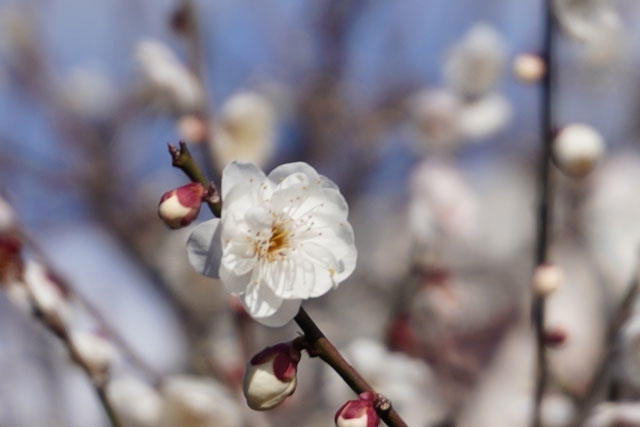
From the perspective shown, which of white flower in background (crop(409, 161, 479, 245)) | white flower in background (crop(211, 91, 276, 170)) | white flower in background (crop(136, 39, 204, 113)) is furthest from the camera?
white flower in background (crop(409, 161, 479, 245))

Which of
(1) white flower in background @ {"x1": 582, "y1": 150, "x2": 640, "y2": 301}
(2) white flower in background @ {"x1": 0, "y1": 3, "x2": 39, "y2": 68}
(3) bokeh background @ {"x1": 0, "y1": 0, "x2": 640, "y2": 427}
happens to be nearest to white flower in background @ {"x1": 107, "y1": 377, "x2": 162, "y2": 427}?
(3) bokeh background @ {"x1": 0, "y1": 0, "x2": 640, "y2": 427}

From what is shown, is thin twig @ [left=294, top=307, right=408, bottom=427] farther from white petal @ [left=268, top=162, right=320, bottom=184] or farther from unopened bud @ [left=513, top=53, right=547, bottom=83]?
unopened bud @ [left=513, top=53, right=547, bottom=83]

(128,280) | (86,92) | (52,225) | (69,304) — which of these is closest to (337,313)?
(128,280)

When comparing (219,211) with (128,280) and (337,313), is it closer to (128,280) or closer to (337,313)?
(128,280)

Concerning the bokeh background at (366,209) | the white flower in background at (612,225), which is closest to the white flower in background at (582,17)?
the bokeh background at (366,209)

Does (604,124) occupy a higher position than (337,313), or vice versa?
(337,313)

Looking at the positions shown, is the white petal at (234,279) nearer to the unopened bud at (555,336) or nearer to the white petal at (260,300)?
the white petal at (260,300)
